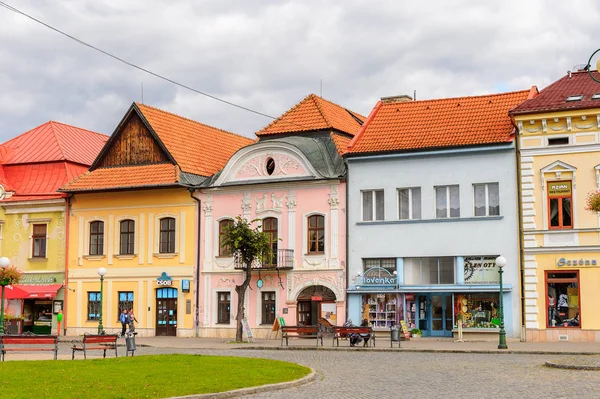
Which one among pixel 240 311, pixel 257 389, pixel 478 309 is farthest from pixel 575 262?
pixel 257 389

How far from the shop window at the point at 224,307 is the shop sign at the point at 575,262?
15.7 meters

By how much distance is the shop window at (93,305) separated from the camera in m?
46.3

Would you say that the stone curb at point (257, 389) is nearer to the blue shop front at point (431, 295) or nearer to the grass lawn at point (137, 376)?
the grass lawn at point (137, 376)

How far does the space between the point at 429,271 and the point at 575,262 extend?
20.3 ft

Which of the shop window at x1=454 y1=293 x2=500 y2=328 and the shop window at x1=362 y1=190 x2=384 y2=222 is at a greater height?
the shop window at x1=362 y1=190 x2=384 y2=222

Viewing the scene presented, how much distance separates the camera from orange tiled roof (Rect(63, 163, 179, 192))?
44.8m

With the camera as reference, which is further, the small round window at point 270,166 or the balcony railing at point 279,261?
the small round window at point 270,166

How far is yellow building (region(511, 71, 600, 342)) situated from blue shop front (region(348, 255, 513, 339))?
4.85 feet

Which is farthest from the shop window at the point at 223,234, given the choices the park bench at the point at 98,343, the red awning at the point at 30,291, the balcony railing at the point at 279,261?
the park bench at the point at 98,343

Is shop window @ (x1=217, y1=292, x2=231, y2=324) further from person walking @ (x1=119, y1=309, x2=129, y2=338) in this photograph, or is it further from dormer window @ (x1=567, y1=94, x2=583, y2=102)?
dormer window @ (x1=567, y1=94, x2=583, y2=102)

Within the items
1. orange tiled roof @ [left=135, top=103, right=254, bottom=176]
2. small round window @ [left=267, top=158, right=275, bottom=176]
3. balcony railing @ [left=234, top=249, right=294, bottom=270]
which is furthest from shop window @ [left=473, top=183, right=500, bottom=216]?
orange tiled roof @ [left=135, top=103, right=254, bottom=176]

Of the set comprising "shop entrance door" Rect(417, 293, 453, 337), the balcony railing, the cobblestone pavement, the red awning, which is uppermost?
the balcony railing

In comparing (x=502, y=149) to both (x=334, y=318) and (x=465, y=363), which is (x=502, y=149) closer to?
A: (x=334, y=318)

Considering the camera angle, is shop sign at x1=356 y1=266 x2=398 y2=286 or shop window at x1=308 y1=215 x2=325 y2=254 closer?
shop sign at x1=356 y1=266 x2=398 y2=286
